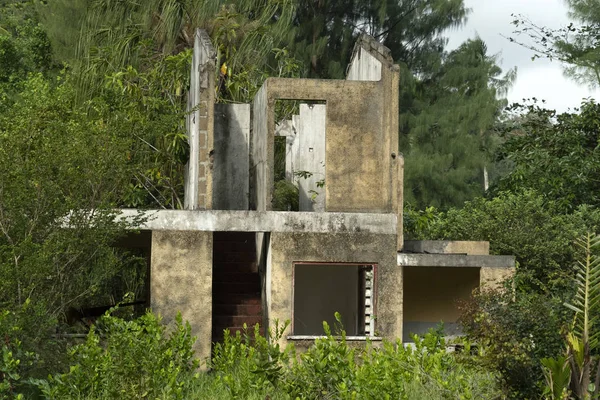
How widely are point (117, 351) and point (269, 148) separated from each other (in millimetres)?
5390

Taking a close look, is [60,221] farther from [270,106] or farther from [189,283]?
[270,106]

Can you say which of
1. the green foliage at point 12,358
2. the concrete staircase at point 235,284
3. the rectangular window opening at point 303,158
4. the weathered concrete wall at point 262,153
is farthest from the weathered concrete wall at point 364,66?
the green foliage at point 12,358

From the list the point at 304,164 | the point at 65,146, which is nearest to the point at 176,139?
the point at 304,164

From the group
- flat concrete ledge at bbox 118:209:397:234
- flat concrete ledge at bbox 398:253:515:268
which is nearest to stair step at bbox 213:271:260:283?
flat concrete ledge at bbox 118:209:397:234

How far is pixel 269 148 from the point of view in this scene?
17609 mm

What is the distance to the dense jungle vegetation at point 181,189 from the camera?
13375 millimetres

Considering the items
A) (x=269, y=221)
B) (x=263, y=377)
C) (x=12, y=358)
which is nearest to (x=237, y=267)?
(x=269, y=221)

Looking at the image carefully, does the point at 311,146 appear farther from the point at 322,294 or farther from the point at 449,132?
the point at 449,132

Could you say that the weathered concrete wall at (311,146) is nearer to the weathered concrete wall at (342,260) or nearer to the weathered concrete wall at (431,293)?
the weathered concrete wall at (431,293)

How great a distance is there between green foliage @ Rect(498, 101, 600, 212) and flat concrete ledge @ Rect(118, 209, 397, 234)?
8525 mm

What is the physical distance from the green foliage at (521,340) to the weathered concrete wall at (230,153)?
25.9 feet

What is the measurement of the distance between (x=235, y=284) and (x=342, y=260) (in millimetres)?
3955

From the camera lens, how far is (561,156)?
2600 centimetres

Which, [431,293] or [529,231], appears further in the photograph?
[529,231]
